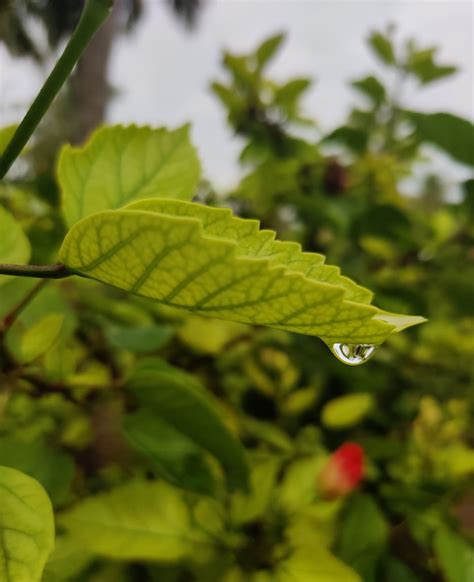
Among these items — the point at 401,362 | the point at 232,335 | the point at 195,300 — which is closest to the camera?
the point at 195,300

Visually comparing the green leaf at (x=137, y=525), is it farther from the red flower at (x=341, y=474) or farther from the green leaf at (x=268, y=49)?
the green leaf at (x=268, y=49)

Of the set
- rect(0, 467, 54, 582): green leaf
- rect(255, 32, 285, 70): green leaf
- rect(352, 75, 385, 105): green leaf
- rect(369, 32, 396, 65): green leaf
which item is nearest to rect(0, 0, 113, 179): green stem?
rect(0, 467, 54, 582): green leaf

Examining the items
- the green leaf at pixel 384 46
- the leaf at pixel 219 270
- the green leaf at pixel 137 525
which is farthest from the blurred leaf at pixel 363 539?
the green leaf at pixel 384 46

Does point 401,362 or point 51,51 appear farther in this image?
point 51,51

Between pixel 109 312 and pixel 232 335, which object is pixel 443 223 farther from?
pixel 109 312

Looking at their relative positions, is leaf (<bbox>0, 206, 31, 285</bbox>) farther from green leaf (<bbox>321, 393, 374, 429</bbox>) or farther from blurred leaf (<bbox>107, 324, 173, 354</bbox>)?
green leaf (<bbox>321, 393, 374, 429</bbox>)

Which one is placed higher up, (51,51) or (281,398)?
(51,51)

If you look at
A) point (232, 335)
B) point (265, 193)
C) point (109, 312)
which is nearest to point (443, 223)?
point (265, 193)
